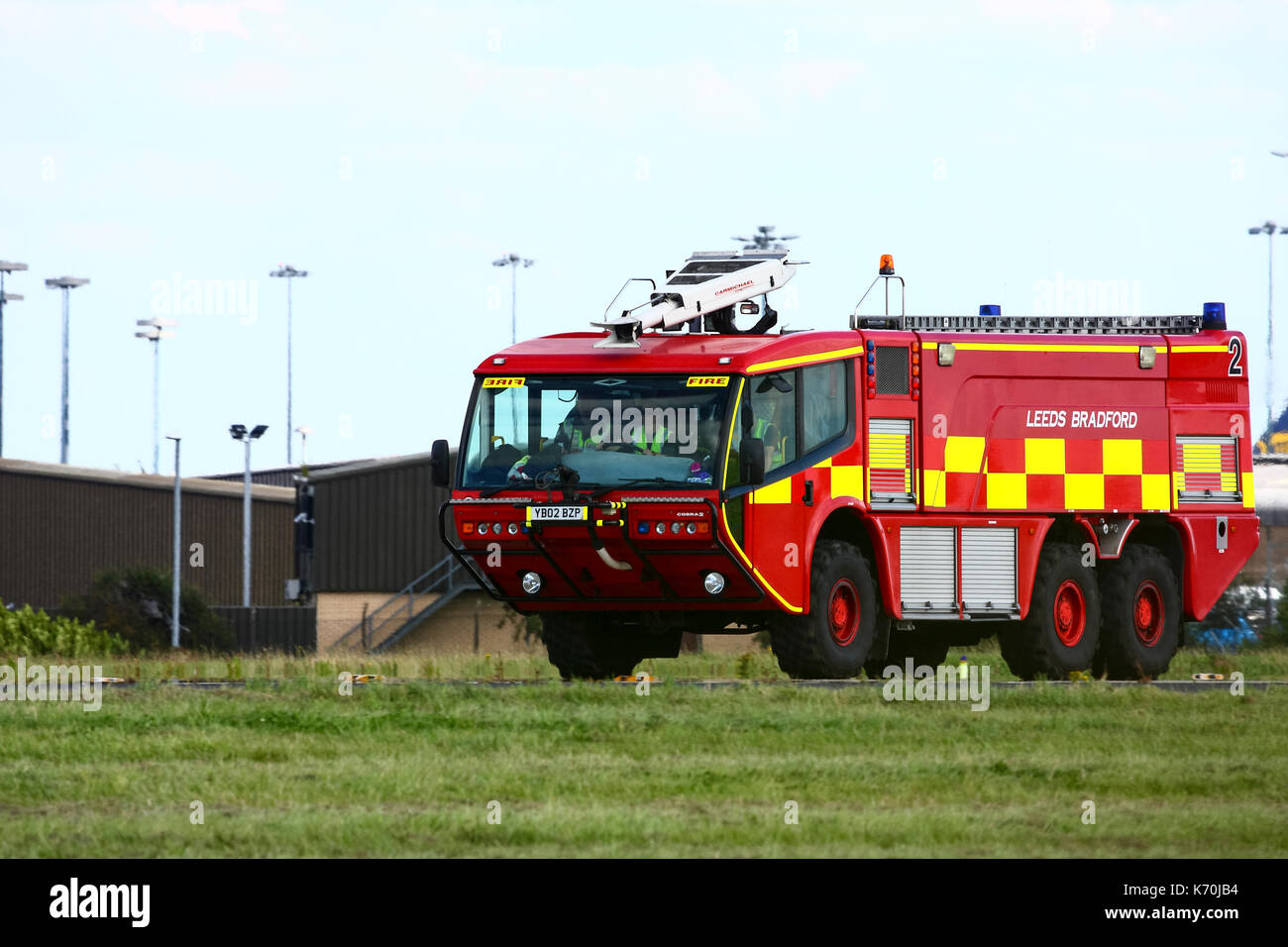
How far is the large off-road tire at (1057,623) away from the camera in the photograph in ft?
70.3

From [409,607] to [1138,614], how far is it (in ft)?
127

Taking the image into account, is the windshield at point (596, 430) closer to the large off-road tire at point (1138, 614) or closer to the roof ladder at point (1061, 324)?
the roof ladder at point (1061, 324)

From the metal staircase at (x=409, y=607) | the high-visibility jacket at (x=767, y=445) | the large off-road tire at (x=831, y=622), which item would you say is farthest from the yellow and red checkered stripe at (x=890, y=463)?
the metal staircase at (x=409, y=607)

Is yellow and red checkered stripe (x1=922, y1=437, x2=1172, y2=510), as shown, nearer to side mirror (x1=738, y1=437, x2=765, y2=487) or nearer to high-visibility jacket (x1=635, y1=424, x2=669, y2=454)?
side mirror (x1=738, y1=437, x2=765, y2=487)

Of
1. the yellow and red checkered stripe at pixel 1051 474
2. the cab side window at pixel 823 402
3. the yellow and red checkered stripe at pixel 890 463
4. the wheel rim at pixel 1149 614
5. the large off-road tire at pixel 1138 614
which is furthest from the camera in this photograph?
the wheel rim at pixel 1149 614

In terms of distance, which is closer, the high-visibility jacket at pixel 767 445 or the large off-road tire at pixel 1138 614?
the high-visibility jacket at pixel 767 445

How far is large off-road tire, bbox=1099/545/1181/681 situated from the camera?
22.2 m

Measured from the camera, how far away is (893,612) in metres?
20.3

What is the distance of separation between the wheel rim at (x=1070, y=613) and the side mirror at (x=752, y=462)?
488 cm

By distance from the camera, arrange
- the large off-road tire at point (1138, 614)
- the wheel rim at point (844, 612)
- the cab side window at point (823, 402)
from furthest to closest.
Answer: the large off-road tire at point (1138, 614) → the wheel rim at point (844, 612) → the cab side window at point (823, 402)

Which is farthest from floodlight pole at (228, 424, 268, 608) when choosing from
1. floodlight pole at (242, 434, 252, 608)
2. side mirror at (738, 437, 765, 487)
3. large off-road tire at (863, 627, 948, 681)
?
side mirror at (738, 437, 765, 487)
